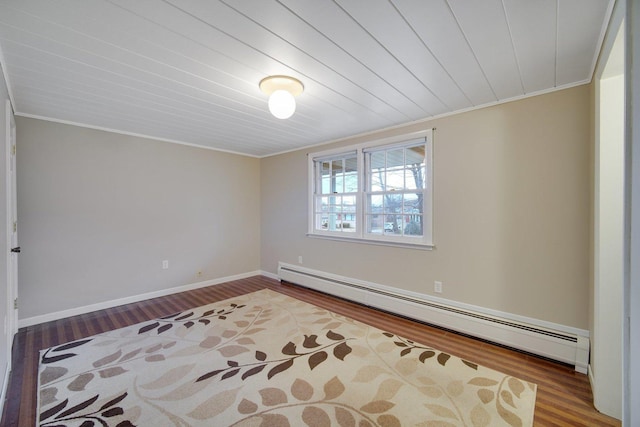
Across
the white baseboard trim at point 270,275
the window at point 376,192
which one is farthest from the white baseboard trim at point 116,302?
the window at point 376,192

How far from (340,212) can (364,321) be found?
162 cm

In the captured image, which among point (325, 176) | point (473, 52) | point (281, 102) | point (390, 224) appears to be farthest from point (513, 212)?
point (325, 176)

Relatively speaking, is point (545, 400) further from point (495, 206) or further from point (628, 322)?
point (495, 206)

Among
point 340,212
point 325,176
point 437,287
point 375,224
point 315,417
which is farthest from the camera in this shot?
point 325,176

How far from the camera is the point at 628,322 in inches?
38.6

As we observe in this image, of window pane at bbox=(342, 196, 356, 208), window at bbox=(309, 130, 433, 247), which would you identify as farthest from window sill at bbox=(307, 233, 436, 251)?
window pane at bbox=(342, 196, 356, 208)

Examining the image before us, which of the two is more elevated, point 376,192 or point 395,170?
point 395,170

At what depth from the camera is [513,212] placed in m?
2.48

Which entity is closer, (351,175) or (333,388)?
(333,388)

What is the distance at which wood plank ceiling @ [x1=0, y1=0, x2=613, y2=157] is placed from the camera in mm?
1355

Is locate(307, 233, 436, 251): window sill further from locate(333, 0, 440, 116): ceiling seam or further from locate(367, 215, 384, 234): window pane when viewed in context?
locate(333, 0, 440, 116): ceiling seam

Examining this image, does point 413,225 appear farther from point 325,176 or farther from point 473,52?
point 473,52

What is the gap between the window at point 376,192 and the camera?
3.17 m

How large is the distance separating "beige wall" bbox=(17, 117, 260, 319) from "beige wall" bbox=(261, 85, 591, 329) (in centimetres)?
289
